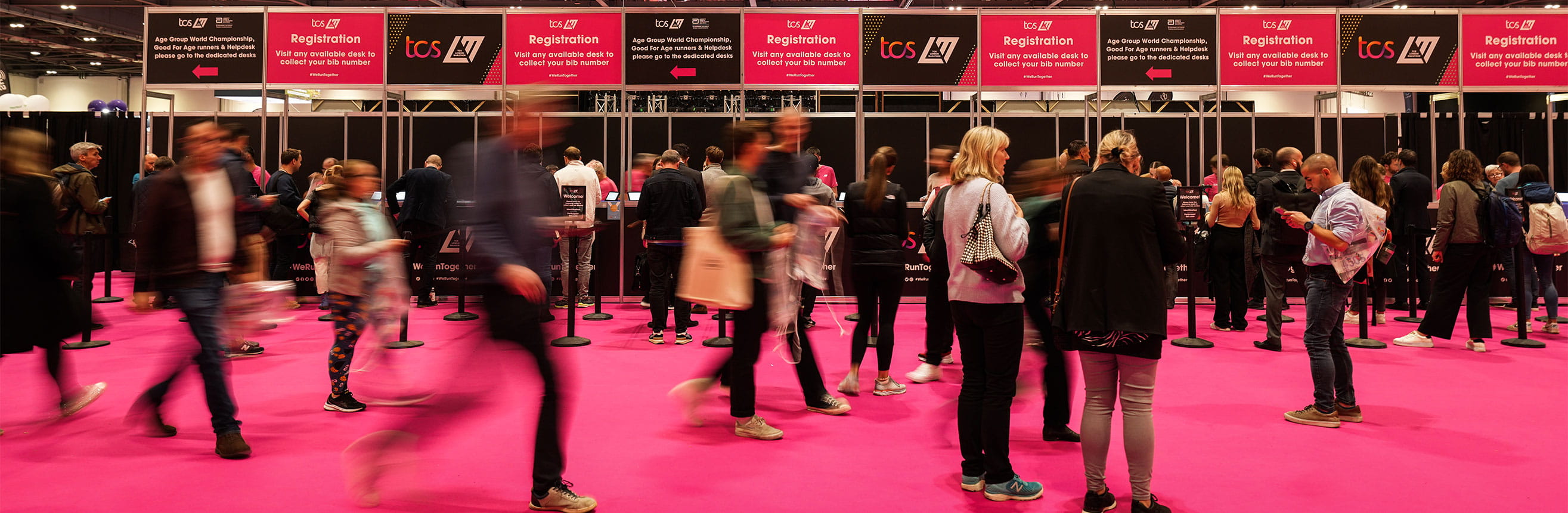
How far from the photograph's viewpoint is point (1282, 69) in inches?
354

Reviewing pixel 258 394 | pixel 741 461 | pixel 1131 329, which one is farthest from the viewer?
pixel 258 394

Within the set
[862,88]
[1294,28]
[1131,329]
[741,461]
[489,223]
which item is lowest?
[741,461]

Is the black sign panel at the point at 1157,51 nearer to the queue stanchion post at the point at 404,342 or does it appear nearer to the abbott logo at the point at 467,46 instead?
the abbott logo at the point at 467,46

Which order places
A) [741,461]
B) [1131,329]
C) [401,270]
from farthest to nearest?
1. [401,270]
2. [741,461]
3. [1131,329]

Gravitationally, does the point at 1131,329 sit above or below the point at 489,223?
below

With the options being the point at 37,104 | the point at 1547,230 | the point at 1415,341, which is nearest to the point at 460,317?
the point at 1415,341

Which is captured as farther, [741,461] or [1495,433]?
[1495,433]

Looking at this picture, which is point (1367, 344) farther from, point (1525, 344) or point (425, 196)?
point (425, 196)

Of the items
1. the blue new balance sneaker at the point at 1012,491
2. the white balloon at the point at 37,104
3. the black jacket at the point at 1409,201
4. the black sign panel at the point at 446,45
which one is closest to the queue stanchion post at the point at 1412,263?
the black jacket at the point at 1409,201

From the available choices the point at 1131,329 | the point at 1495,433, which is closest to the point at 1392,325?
the point at 1495,433

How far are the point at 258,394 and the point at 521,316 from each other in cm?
299

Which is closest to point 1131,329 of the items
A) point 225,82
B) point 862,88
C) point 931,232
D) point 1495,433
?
point 931,232

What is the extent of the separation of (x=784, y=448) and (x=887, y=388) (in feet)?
3.90

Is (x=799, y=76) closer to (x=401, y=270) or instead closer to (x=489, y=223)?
(x=401, y=270)
